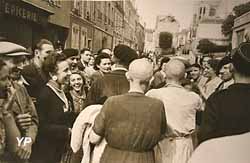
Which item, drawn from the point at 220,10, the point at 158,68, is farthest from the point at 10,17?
the point at 220,10

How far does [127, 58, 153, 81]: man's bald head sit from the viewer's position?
2320mm

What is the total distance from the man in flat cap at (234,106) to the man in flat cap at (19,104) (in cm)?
94

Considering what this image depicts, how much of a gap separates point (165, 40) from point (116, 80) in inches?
14.1

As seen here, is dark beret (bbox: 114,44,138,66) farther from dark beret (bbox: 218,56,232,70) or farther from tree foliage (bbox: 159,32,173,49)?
dark beret (bbox: 218,56,232,70)

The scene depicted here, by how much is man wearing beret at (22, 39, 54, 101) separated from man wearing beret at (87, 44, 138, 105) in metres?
0.28

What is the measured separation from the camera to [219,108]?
2410 millimetres

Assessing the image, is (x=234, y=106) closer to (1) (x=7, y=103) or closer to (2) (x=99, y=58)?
(2) (x=99, y=58)

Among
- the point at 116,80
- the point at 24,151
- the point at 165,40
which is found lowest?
the point at 24,151

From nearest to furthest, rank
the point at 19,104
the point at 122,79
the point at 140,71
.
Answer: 1. the point at 140,71
2. the point at 122,79
3. the point at 19,104

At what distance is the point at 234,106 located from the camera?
2412 mm

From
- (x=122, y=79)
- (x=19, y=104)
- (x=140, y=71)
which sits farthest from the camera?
(x=19, y=104)

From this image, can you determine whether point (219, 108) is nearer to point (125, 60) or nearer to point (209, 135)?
point (209, 135)

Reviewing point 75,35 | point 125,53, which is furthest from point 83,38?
point 125,53

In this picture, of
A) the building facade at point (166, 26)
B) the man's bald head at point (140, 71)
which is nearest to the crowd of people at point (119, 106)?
the man's bald head at point (140, 71)
